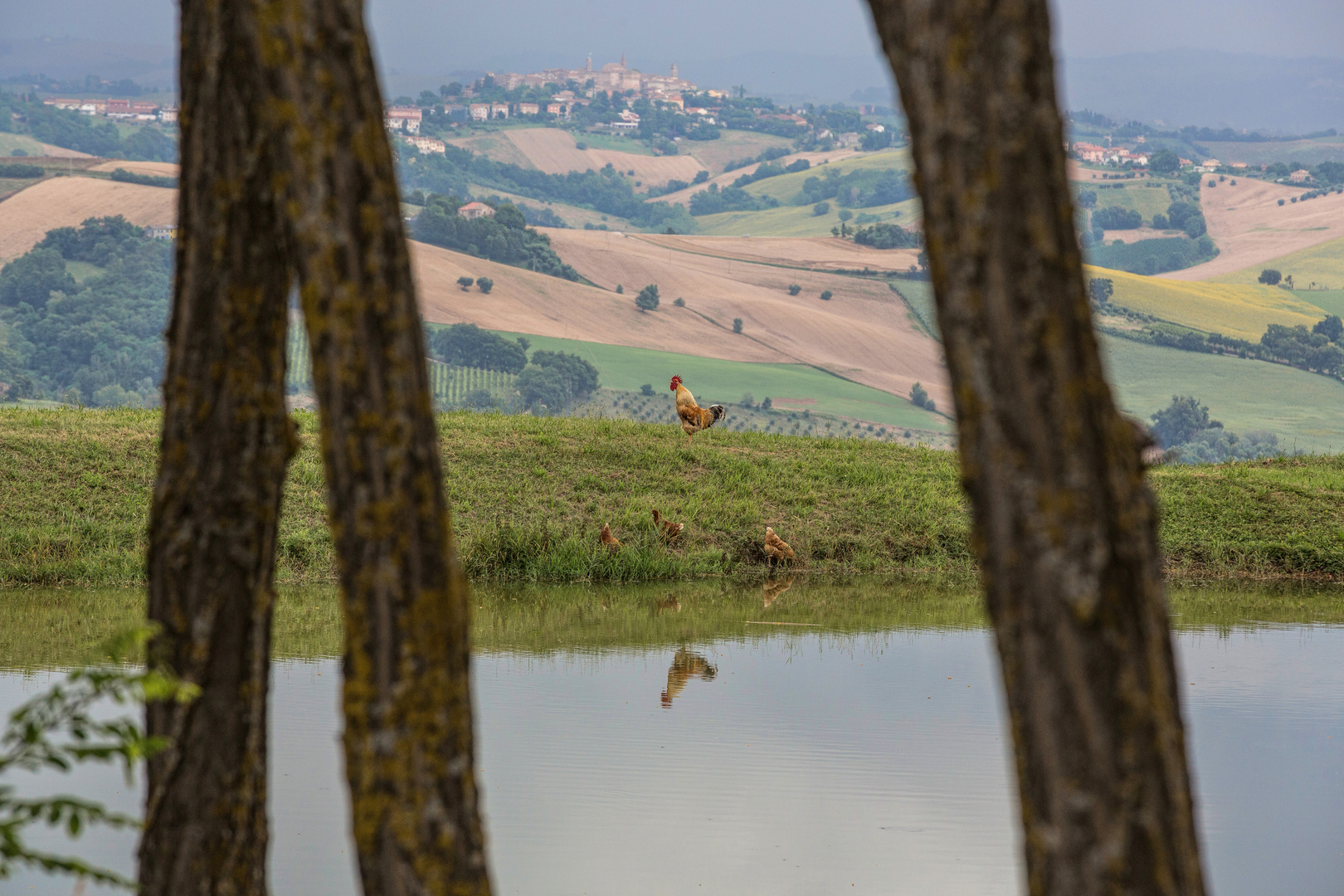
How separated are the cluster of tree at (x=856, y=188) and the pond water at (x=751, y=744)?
110540mm

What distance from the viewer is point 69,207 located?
238ft

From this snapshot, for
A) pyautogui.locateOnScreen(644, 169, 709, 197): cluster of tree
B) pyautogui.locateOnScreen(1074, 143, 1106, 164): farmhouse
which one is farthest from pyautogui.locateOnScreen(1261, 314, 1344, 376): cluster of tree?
pyautogui.locateOnScreen(644, 169, 709, 197): cluster of tree

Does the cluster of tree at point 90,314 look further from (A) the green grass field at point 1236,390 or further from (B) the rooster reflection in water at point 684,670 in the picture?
(B) the rooster reflection in water at point 684,670

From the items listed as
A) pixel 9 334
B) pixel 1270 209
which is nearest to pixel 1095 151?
pixel 1270 209

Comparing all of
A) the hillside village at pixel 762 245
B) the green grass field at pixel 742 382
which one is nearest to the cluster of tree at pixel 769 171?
the hillside village at pixel 762 245

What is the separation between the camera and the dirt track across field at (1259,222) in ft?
312

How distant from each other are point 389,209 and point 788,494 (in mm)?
11354

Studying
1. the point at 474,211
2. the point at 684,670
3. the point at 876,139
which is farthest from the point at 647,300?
the point at 876,139

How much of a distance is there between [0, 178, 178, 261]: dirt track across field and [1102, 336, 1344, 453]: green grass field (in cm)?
4755

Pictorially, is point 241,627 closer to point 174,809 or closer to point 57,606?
point 174,809

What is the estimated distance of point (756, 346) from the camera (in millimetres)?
69812

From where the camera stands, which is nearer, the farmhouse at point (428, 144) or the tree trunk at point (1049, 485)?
the tree trunk at point (1049, 485)

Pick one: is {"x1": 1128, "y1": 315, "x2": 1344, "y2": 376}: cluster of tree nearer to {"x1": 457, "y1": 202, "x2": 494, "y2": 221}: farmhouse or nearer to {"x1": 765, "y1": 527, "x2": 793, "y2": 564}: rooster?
{"x1": 457, "y1": 202, "x2": 494, "y2": 221}: farmhouse

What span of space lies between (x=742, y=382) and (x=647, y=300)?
10449 millimetres
